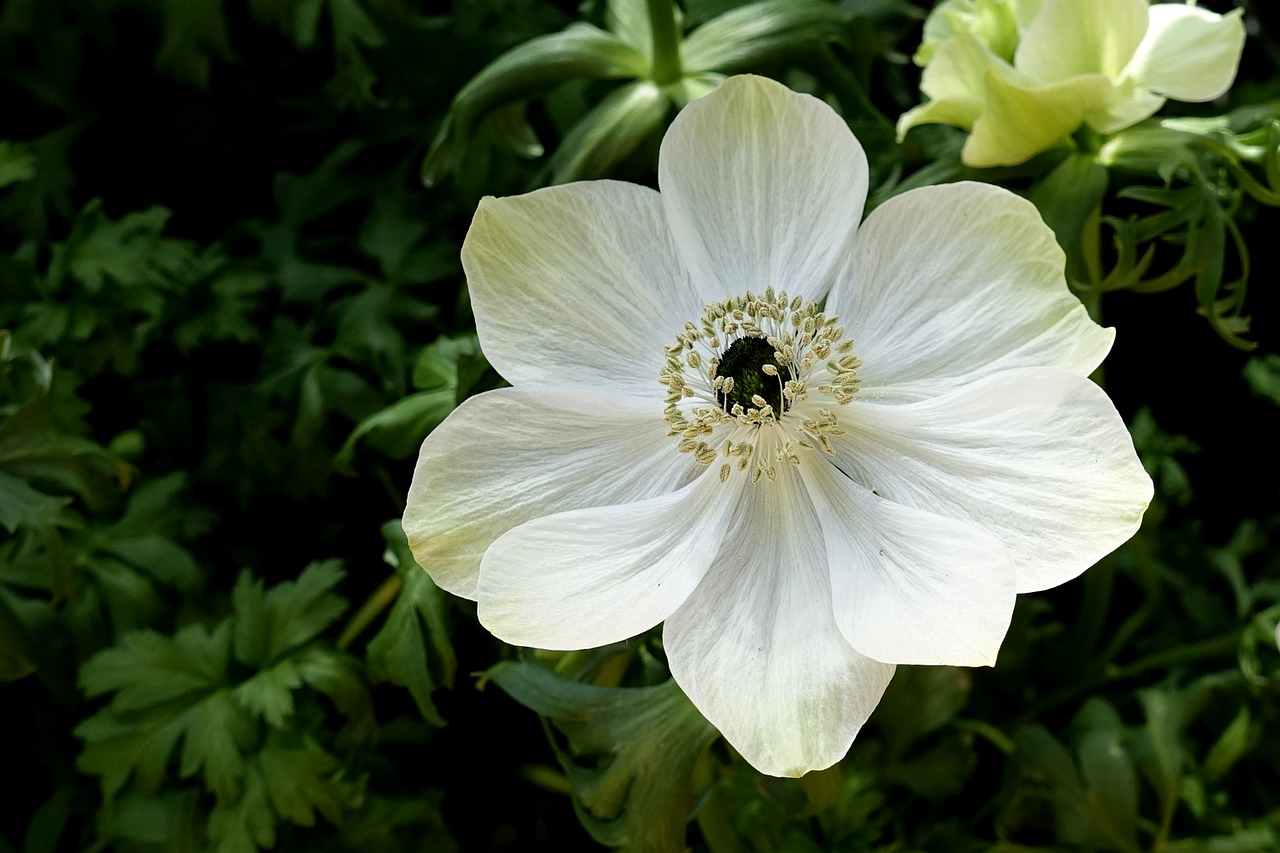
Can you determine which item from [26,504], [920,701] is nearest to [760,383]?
[920,701]

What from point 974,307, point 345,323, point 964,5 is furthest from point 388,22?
point 974,307

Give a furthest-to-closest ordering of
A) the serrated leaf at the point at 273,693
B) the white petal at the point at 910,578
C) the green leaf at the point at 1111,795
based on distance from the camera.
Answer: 1. the green leaf at the point at 1111,795
2. the serrated leaf at the point at 273,693
3. the white petal at the point at 910,578

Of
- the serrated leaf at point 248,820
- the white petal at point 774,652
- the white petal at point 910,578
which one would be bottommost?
the serrated leaf at point 248,820

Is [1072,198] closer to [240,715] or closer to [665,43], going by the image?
[665,43]

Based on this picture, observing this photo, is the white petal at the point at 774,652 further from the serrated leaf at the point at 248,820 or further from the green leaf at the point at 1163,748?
the green leaf at the point at 1163,748

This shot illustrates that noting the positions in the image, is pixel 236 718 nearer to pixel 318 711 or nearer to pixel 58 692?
pixel 318 711

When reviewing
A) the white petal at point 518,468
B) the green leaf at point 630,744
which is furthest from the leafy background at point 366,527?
the white petal at point 518,468

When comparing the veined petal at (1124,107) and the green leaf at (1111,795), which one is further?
the green leaf at (1111,795)
